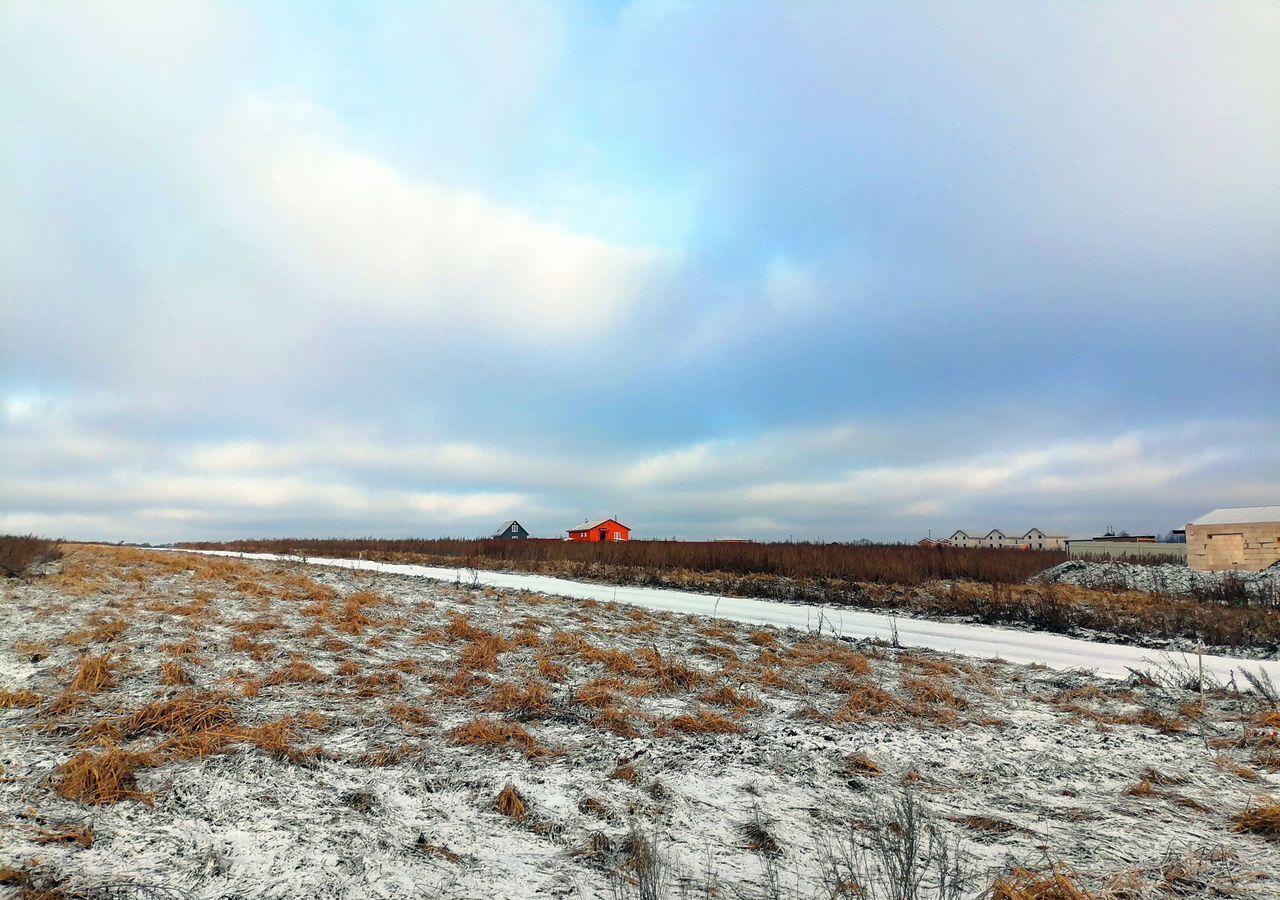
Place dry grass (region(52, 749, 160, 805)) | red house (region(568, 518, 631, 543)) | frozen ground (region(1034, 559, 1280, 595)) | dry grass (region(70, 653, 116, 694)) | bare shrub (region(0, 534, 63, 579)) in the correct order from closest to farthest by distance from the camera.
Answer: dry grass (region(52, 749, 160, 805)) → dry grass (region(70, 653, 116, 694)) → bare shrub (region(0, 534, 63, 579)) → frozen ground (region(1034, 559, 1280, 595)) → red house (region(568, 518, 631, 543))

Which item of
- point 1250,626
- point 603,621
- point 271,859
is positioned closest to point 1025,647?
point 1250,626

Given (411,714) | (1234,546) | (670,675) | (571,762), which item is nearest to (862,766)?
(571,762)

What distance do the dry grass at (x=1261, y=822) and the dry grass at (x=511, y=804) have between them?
15.3ft

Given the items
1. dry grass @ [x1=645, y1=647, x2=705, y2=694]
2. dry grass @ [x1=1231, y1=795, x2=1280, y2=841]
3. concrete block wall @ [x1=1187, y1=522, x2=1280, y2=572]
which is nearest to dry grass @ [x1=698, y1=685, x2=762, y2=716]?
dry grass @ [x1=645, y1=647, x2=705, y2=694]

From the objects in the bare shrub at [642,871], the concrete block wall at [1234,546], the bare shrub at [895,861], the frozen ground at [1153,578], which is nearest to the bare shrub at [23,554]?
the bare shrub at [642,871]

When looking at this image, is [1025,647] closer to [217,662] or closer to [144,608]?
[217,662]

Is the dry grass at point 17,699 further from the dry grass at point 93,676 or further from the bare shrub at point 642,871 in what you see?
the bare shrub at point 642,871

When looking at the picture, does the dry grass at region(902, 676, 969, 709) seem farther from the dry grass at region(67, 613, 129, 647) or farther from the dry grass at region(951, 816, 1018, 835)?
the dry grass at region(67, 613, 129, 647)

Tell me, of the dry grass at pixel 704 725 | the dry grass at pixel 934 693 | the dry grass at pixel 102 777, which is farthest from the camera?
the dry grass at pixel 934 693

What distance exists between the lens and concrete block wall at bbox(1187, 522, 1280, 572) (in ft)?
78.4

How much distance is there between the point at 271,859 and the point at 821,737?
4.46 m

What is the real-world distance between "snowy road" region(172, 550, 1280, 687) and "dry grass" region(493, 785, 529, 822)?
8.75 m

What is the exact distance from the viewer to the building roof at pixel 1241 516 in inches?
966

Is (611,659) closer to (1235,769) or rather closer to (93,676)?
(93,676)
